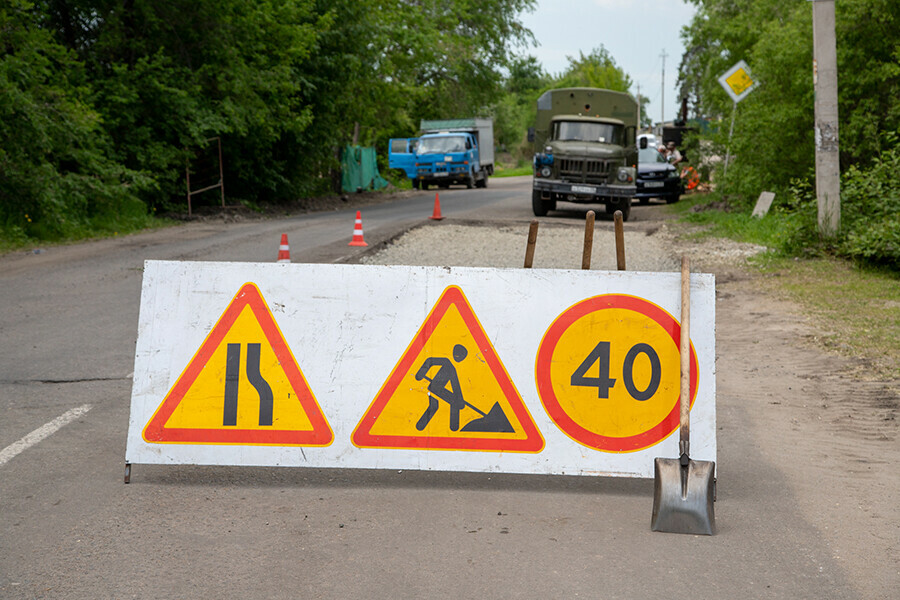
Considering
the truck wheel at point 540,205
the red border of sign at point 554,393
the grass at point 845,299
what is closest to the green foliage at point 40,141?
the truck wheel at point 540,205

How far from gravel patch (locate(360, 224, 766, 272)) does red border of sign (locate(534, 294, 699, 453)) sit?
7562mm

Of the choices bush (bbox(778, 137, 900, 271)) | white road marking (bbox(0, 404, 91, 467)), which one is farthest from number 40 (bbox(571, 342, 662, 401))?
bush (bbox(778, 137, 900, 271))

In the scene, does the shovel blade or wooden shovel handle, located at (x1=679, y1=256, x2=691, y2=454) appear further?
wooden shovel handle, located at (x1=679, y1=256, x2=691, y2=454)

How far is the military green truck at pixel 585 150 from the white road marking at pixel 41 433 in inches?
714

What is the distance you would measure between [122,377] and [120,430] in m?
1.46

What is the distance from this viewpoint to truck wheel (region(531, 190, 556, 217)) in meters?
24.4

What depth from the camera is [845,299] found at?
10.6m

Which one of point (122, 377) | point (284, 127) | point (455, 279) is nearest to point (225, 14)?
point (284, 127)

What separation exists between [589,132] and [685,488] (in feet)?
67.0

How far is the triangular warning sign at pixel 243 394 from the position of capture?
16.4ft

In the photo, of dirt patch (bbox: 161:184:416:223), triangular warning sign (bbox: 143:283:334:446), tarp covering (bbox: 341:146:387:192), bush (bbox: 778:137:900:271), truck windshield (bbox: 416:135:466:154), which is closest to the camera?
triangular warning sign (bbox: 143:283:334:446)

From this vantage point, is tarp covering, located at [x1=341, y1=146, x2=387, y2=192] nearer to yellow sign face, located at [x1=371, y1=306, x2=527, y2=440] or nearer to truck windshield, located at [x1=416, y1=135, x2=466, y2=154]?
truck windshield, located at [x1=416, y1=135, x2=466, y2=154]

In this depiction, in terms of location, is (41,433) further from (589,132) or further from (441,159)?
(441,159)

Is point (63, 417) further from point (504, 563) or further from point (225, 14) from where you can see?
point (225, 14)
